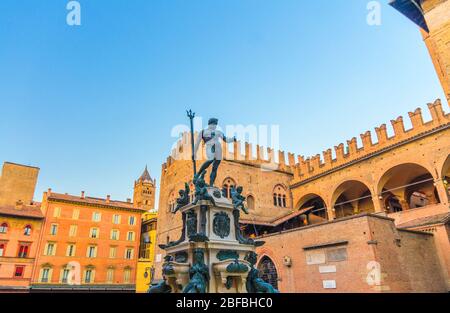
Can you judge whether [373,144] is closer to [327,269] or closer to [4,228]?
[327,269]

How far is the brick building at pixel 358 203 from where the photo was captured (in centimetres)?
1170

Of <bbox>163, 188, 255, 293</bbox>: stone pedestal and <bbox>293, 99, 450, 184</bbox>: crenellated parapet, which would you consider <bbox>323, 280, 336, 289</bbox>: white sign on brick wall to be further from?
<bbox>293, 99, 450, 184</bbox>: crenellated parapet

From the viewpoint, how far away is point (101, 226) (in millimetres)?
30891

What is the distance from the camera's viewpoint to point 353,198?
22.4 m

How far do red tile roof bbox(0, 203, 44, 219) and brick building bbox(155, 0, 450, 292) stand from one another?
41.2 feet

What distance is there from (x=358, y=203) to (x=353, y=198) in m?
0.51

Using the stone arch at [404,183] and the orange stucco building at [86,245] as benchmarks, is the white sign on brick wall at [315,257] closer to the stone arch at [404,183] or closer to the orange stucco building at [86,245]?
the stone arch at [404,183]

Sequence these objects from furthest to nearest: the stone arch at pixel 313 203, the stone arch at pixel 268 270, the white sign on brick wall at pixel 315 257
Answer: the stone arch at pixel 313 203, the stone arch at pixel 268 270, the white sign on brick wall at pixel 315 257

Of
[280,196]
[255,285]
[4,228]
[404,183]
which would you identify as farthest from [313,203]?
[4,228]

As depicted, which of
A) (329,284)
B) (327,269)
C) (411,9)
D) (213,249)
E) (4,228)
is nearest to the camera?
(213,249)

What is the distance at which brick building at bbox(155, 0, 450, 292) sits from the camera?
11.7 m

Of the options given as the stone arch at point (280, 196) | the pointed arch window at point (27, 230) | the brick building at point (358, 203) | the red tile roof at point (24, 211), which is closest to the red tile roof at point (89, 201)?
the red tile roof at point (24, 211)

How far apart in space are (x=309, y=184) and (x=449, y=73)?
12312 mm

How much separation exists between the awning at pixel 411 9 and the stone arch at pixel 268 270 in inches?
587
